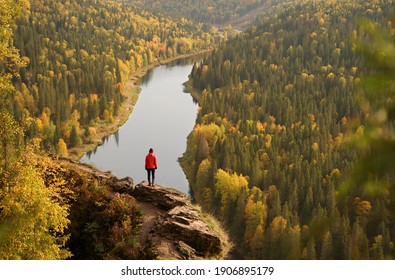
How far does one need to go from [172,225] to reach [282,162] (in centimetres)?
8146

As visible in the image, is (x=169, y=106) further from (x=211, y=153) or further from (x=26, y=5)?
(x=26, y=5)

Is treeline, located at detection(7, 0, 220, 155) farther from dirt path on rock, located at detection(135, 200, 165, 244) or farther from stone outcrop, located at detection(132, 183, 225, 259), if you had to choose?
stone outcrop, located at detection(132, 183, 225, 259)

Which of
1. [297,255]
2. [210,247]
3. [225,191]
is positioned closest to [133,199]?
[210,247]

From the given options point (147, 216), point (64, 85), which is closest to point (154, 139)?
point (64, 85)

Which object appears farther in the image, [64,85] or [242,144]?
[64,85]

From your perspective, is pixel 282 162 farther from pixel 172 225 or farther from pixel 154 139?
pixel 172 225

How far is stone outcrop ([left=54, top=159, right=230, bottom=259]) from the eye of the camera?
73.8 feet

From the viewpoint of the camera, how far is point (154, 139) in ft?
404

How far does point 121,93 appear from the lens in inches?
6230

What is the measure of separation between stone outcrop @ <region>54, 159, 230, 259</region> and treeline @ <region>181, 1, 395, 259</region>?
13201 mm

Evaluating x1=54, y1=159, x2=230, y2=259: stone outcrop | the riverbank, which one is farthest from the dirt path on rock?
the riverbank

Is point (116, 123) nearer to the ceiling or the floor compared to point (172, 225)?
nearer to the floor

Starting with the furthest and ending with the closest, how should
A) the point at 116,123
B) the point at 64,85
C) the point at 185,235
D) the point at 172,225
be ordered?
the point at 64,85 → the point at 116,123 → the point at 172,225 → the point at 185,235

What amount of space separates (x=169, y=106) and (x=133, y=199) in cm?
12930
